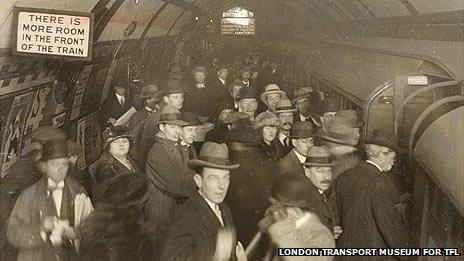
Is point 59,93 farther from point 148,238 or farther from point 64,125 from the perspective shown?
point 148,238

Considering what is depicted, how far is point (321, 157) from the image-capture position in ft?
6.54

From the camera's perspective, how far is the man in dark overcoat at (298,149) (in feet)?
6.41

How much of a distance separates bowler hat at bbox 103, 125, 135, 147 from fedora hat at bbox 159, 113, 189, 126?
158mm

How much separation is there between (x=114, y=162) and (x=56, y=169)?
26cm

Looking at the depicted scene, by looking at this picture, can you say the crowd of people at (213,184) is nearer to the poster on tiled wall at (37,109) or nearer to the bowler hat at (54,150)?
the bowler hat at (54,150)

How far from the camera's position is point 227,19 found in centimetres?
→ 235

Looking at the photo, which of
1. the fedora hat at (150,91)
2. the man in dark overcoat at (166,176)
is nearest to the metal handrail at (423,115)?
the man in dark overcoat at (166,176)

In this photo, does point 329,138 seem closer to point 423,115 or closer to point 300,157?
point 300,157

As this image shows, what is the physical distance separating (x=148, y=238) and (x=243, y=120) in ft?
2.06

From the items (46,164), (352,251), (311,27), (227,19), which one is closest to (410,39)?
(311,27)

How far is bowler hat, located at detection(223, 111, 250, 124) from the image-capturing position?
85.4 inches

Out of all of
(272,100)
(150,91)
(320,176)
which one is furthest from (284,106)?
(150,91)

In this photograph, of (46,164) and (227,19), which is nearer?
(46,164)

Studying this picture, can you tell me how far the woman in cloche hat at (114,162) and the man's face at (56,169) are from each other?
0.14 meters
